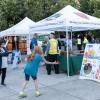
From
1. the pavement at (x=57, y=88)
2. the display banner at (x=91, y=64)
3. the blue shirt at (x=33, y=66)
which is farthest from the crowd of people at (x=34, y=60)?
the display banner at (x=91, y=64)

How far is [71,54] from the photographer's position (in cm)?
1227

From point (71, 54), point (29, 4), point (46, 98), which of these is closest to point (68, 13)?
point (71, 54)

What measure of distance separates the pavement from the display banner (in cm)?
25

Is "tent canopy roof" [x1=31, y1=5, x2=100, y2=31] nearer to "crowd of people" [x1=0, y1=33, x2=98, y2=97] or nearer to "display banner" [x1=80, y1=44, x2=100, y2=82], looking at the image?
"crowd of people" [x1=0, y1=33, x2=98, y2=97]

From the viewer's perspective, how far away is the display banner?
10.5 metres

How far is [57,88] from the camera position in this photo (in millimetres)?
9758

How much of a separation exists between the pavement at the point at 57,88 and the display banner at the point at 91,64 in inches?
9.9

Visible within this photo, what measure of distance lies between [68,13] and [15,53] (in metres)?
4.83

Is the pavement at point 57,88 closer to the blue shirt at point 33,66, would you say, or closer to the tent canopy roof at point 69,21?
the blue shirt at point 33,66

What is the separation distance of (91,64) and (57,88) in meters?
1.74

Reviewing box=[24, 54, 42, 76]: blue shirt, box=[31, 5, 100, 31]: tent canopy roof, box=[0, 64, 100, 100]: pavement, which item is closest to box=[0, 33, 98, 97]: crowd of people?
box=[24, 54, 42, 76]: blue shirt

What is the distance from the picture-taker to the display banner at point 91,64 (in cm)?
1051

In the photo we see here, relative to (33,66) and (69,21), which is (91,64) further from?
(33,66)

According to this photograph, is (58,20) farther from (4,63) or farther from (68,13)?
(4,63)
